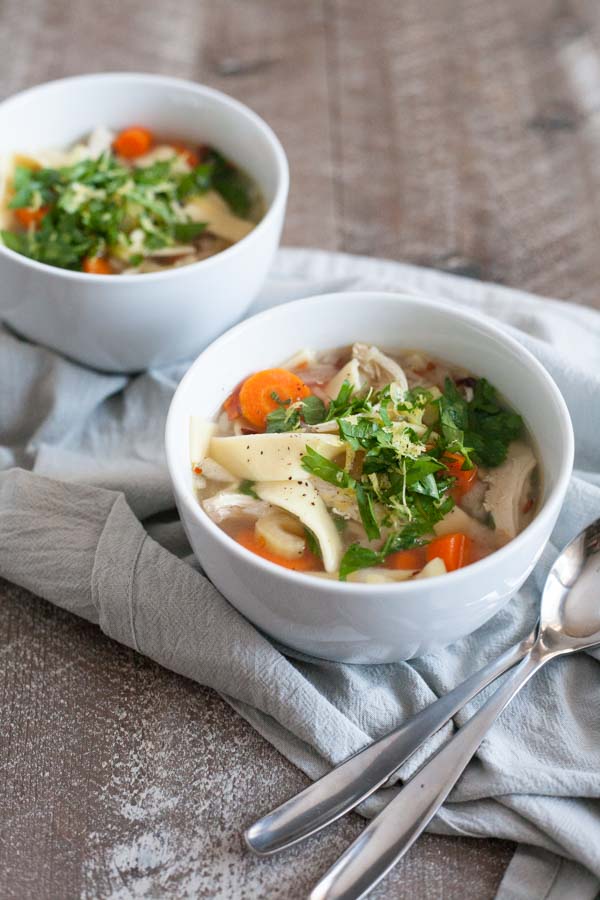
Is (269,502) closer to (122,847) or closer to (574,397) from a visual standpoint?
(122,847)

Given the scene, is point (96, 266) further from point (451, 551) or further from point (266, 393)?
point (451, 551)

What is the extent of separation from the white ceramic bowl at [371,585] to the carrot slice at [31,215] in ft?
2.91

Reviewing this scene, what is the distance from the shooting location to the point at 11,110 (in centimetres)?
293

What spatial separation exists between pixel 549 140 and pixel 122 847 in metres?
2.97

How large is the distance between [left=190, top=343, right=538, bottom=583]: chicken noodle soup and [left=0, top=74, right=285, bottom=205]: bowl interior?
0.96m

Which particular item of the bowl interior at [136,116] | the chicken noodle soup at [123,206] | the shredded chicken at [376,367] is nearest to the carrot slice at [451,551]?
the shredded chicken at [376,367]

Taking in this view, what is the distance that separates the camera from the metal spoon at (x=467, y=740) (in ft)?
5.72

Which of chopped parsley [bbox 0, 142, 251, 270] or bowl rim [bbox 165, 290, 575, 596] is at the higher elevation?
bowl rim [bbox 165, 290, 575, 596]

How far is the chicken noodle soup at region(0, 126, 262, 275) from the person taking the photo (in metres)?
2.71

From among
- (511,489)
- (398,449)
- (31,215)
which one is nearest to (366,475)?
(398,449)

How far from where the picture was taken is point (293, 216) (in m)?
3.44

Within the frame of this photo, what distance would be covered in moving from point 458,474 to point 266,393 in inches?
18.7

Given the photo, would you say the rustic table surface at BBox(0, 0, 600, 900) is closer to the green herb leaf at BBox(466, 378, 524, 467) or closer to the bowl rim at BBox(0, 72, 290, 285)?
the bowl rim at BBox(0, 72, 290, 285)

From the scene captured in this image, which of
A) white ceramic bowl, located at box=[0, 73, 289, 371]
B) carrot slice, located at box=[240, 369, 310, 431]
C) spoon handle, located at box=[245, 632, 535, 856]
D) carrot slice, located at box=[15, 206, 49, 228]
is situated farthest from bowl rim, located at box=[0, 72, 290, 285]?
spoon handle, located at box=[245, 632, 535, 856]
